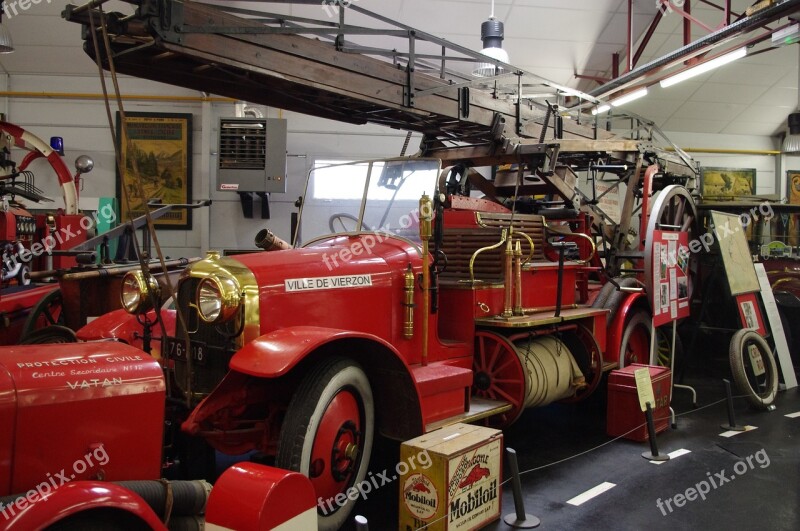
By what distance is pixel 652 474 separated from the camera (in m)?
3.86

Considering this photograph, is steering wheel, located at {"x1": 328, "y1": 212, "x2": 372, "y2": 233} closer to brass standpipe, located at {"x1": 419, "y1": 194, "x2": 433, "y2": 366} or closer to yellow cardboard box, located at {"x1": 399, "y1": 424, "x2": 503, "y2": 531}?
brass standpipe, located at {"x1": 419, "y1": 194, "x2": 433, "y2": 366}

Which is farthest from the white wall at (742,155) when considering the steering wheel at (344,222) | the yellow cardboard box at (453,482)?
the yellow cardboard box at (453,482)

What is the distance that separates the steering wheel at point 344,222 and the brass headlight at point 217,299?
1.18 m

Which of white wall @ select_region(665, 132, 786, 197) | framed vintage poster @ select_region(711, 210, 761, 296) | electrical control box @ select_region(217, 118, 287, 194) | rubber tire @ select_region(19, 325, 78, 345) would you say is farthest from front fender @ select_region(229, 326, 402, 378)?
white wall @ select_region(665, 132, 786, 197)

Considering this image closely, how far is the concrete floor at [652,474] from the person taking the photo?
3.23m

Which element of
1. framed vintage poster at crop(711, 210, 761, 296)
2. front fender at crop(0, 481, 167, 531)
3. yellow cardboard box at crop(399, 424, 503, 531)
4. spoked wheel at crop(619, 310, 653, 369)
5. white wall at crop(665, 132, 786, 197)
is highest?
white wall at crop(665, 132, 786, 197)

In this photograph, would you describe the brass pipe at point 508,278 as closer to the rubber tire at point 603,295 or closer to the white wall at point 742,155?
the rubber tire at point 603,295

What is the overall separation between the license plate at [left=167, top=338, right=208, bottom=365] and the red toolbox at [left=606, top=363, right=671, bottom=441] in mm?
2919

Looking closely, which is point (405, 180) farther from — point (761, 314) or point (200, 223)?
point (200, 223)

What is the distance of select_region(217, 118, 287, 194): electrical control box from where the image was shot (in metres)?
7.62

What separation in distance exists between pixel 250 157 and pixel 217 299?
5185 mm

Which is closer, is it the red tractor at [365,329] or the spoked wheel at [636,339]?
the red tractor at [365,329]

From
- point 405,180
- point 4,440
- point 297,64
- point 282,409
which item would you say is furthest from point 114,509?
point 405,180

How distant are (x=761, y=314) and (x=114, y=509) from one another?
6.25 meters
